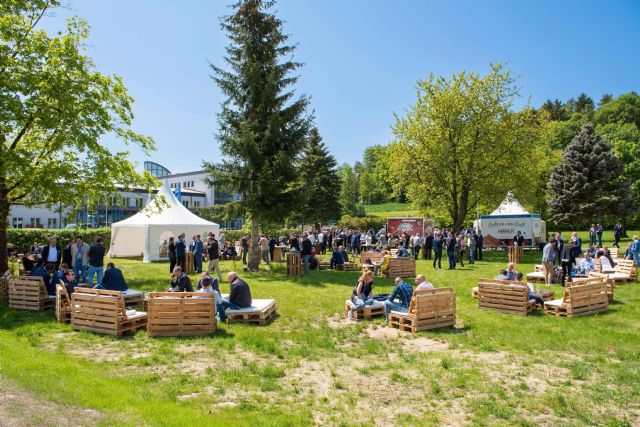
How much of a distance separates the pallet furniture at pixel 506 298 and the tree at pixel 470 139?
20.5m

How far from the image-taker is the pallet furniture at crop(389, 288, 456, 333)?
31.7 feet

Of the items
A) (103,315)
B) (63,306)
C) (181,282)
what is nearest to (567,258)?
(181,282)

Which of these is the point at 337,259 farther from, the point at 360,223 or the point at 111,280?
the point at 360,223

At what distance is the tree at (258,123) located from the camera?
19656mm

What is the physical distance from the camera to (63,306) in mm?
10133

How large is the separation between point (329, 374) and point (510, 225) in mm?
26915

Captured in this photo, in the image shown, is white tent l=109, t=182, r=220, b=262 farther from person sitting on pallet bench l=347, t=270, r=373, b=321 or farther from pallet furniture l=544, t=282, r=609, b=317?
pallet furniture l=544, t=282, r=609, b=317

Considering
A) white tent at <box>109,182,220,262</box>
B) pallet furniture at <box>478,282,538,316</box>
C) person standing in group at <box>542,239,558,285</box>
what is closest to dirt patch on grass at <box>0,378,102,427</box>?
pallet furniture at <box>478,282,538,316</box>

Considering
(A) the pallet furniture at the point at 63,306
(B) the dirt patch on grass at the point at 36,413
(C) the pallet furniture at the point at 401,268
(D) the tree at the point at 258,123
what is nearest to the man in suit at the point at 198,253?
(D) the tree at the point at 258,123

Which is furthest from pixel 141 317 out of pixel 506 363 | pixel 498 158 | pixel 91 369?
pixel 498 158

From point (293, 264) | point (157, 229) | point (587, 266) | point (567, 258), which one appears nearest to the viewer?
point (567, 258)

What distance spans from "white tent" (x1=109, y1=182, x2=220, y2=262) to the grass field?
14.7m

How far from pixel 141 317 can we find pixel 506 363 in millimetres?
7084

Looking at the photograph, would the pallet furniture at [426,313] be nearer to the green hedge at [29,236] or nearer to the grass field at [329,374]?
the grass field at [329,374]
